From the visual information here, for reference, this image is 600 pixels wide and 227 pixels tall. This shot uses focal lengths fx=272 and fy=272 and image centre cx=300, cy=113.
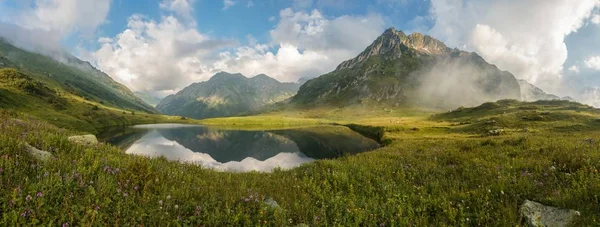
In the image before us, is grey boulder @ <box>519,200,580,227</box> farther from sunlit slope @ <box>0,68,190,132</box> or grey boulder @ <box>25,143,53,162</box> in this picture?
sunlit slope @ <box>0,68,190,132</box>

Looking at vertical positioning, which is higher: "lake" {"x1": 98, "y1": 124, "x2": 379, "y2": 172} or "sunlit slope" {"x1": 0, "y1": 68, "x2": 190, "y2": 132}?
"sunlit slope" {"x1": 0, "y1": 68, "x2": 190, "y2": 132}

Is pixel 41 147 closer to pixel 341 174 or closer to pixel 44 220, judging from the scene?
pixel 44 220

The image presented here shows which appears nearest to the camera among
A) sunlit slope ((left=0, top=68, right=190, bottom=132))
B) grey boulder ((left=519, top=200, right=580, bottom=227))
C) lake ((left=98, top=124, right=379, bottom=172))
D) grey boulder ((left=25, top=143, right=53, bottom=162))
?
grey boulder ((left=519, top=200, right=580, bottom=227))

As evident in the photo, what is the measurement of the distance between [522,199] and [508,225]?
6.60 ft

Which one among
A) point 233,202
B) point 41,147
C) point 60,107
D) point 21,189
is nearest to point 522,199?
point 233,202

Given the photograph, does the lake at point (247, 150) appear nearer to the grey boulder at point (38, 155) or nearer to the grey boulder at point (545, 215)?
the grey boulder at point (38, 155)

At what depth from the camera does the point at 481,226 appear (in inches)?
233

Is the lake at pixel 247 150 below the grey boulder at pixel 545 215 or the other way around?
below

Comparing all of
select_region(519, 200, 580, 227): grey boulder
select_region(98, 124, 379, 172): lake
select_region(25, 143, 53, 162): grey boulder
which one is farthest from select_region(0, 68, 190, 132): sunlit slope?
select_region(519, 200, 580, 227): grey boulder

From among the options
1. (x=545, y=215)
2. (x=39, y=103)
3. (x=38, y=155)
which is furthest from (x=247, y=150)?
(x=39, y=103)

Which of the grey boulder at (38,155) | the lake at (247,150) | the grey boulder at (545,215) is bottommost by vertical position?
the lake at (247,150)

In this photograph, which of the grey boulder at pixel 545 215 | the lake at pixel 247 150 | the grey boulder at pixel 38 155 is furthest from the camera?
the lake at pixel 247 150

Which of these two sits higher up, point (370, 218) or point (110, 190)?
point (110, 190)

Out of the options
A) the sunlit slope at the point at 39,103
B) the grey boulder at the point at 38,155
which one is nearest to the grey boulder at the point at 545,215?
the grey boulder at the point at 38,155
